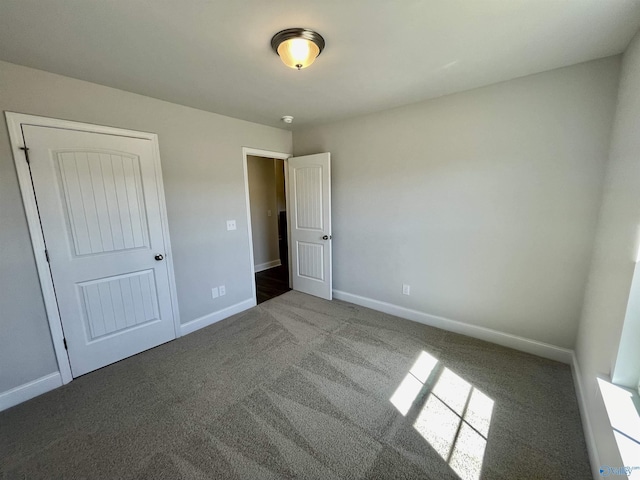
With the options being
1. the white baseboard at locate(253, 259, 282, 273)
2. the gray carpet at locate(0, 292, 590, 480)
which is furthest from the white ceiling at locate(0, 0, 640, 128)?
the white baseboard at locate(253, 259, 282, 273)

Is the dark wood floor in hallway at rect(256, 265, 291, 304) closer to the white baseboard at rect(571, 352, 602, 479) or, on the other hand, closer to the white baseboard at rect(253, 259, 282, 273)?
the white baseboard at rect(253, 259, 282, 273)

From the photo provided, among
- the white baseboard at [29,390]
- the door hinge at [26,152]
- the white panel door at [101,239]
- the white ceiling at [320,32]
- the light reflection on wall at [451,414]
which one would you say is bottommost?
the light reflection on wall at [451,414]

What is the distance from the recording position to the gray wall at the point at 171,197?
1.79 meters

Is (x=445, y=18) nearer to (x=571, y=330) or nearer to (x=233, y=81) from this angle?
(x=233, y=81)

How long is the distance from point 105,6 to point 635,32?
294 centimetres

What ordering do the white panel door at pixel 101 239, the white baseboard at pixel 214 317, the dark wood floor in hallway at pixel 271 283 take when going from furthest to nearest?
the dark wood floor in hallway at pixel 271 283, the white baseboard at pixel 214 317, the white panel door at pixel 101 239

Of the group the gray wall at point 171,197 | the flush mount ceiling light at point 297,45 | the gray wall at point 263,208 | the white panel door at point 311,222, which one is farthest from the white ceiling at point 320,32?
the gray wall at point 263,208

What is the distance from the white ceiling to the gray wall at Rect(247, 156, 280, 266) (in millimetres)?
2615

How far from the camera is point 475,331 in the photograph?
8.39 ft

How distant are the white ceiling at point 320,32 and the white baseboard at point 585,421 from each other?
2280mm

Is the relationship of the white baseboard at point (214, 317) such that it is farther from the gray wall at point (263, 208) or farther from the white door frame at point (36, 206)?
the gray wall at point (263, 208)

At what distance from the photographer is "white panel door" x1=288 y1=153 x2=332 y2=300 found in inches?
133

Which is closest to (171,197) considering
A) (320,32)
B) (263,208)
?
(320,32)

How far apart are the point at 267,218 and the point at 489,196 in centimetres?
394
